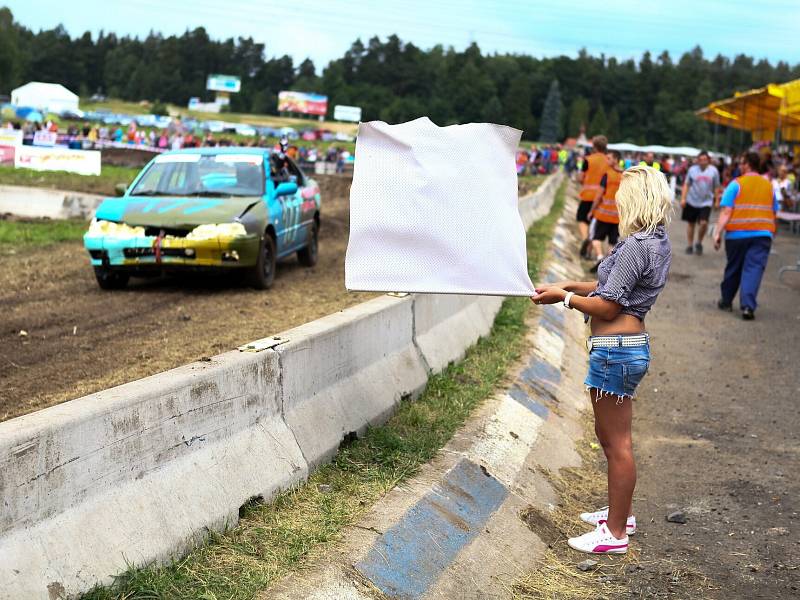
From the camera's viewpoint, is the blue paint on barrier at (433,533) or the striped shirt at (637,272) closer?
the blue paint on barrier at (433,533)

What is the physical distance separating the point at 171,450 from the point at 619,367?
219cm

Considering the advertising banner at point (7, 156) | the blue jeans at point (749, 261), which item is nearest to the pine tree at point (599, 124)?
the advertising banner at point (7, 156)

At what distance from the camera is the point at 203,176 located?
1282cm

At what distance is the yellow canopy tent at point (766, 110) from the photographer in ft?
80.7

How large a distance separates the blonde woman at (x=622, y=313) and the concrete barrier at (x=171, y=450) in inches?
49.2

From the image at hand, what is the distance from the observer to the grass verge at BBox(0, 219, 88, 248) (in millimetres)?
16391

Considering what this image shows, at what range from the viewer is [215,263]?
38.1 ft

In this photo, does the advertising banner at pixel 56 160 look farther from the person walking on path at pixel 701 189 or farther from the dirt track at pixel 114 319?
the person walking on path at pixel 701 189

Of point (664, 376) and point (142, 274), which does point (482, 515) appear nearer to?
point (664, 376)

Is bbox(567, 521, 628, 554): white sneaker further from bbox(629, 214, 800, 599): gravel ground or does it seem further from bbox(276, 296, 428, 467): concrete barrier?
bbox(276, 296, 428, 467): concrete barrier

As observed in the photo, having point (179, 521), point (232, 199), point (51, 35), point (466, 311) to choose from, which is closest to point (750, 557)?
point (179, 521)

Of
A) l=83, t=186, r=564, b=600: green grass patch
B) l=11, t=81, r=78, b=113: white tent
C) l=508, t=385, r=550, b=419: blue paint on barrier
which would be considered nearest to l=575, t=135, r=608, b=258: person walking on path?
l=508, t=385, r=550, b=419: blue paint on barrier

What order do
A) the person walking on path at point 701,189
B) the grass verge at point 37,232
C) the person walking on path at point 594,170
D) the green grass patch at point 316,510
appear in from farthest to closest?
the person walking on path at point 701,189 → the person walking on path at point 594,170 → the grass verge at point 37,232 → the green grass patch at point 316,510

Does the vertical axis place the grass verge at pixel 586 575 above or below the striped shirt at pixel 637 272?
below
